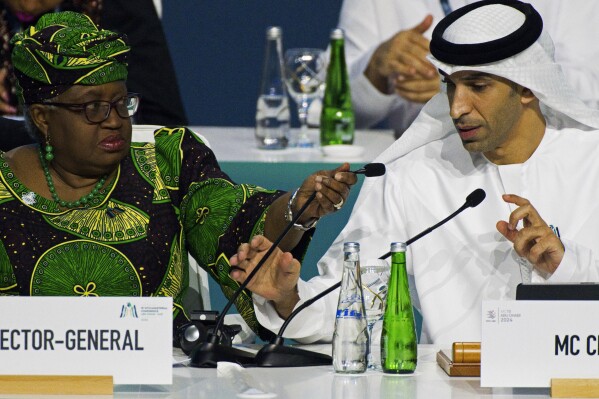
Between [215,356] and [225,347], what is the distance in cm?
3

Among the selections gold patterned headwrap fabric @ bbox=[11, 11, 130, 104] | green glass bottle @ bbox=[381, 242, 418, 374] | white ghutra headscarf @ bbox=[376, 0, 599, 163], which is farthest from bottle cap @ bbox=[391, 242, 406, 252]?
gold patterned headwrap fabric @ bbox=[11, 11, 130, 104]

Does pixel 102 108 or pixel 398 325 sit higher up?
pixel 102 108

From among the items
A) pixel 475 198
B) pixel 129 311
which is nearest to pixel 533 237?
pixel 475 198

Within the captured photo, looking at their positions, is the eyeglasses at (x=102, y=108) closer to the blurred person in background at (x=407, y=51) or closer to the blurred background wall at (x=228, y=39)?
the blurred person in background at (x=407, y=51)

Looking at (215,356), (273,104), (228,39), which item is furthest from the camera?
(228,39)

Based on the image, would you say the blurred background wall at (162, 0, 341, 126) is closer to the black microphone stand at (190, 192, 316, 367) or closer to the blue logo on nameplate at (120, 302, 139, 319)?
the black microphone stand at (190, 192, 316, 367)

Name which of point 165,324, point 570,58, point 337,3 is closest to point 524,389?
point 165,324

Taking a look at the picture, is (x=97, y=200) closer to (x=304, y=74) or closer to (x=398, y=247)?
(x=398, y=247)

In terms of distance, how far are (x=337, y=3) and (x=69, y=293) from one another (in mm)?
3600

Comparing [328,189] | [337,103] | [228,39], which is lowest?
[228,39]

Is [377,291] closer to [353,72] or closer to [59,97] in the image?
[59,97]

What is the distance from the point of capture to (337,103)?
12.5 feet

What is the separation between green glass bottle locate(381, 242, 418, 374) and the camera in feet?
7.00

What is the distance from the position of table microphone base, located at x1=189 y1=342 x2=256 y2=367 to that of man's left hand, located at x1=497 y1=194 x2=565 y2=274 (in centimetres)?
58
